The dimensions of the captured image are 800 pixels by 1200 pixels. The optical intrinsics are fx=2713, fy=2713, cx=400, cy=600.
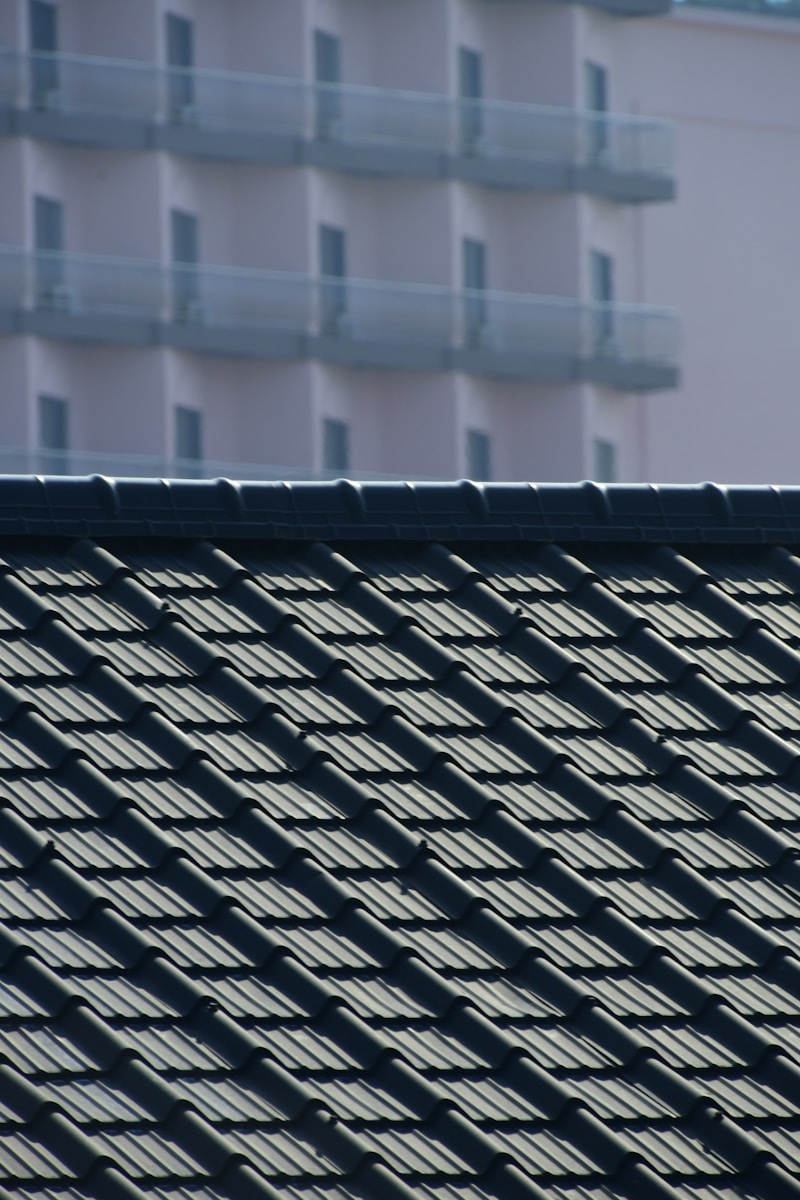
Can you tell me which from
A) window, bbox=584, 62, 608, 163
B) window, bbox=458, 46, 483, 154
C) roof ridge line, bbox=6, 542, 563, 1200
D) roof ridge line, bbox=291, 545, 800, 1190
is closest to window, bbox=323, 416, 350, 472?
window, bbox=458, 46, 483, 154

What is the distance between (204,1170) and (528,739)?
2.14m

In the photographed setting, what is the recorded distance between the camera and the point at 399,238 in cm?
6438

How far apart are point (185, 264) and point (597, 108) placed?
41.8 ft

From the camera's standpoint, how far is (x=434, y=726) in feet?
26.7

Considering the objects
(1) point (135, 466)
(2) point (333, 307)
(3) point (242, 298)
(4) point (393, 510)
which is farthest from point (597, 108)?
(4) point (393, 510)

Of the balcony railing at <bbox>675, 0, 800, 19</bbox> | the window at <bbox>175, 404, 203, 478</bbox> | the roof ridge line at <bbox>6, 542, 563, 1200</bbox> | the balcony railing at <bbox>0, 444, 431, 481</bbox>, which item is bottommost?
the roof ridge line at <bbox>6, 542, 563, 1200</bbox>

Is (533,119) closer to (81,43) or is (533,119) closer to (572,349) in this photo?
(572,349)

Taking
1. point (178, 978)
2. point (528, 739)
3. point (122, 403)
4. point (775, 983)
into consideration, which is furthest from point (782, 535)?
point (122, 403)

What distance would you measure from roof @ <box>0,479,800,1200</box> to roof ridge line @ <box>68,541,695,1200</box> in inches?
0.5

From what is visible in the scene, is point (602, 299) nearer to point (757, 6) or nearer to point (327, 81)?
point (327, 81)

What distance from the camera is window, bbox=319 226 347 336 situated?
61.9 m

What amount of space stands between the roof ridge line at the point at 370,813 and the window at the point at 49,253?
49.2 metres

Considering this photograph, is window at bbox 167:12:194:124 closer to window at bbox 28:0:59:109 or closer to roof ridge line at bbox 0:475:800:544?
window at bbox 28:0:59:109

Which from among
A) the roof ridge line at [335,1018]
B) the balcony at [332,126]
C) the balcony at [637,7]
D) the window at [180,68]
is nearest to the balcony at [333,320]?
the balcony at [332,126]
